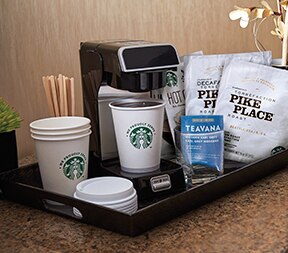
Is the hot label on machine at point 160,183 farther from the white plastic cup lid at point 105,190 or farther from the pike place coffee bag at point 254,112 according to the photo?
the pike place coffee bag at point 254,112

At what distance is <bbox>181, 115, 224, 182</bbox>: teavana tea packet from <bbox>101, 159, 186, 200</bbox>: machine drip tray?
7 cm

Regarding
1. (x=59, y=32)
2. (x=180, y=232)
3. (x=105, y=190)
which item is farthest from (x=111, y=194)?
(x=59, y=32)

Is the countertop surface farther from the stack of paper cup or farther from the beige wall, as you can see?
the beige wall

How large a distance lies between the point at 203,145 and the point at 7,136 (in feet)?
1.27

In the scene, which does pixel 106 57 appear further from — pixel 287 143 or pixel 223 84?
pixel 287 143

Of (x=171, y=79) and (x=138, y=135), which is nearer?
(x=138, y=135)

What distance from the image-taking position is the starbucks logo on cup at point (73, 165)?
956 millimetres

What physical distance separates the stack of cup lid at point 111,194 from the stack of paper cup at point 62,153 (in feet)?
0.14

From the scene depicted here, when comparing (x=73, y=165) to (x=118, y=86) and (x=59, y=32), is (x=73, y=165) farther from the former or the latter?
(x=59, y=32)

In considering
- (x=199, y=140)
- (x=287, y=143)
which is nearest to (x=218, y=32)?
(x=287, y=143)

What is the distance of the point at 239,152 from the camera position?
120 centimetres

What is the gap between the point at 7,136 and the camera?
39.8 inches

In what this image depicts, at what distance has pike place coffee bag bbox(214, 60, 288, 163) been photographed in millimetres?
1179

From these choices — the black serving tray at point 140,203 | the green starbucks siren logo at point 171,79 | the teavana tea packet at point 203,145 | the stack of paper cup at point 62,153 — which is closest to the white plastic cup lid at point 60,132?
the stack of paper cup at point 62,153
